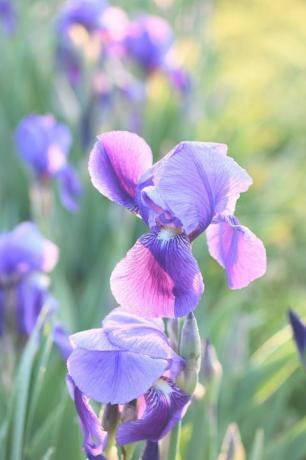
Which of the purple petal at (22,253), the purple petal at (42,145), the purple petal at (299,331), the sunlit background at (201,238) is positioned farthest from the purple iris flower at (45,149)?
the purple petal at (299,331)

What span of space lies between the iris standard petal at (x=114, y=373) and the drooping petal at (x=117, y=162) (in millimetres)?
170

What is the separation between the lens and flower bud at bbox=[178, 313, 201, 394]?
809 mm

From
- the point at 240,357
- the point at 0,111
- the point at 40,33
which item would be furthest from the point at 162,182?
the point at 40,33

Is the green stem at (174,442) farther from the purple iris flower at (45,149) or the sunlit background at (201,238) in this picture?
the purple iris flower at (45,149)

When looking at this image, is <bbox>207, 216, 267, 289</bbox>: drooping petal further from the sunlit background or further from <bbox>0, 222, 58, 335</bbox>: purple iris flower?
<bbox>0, 222, 58, 335</bbox>: purple iris flower

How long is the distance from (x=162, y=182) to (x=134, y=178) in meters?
0.08

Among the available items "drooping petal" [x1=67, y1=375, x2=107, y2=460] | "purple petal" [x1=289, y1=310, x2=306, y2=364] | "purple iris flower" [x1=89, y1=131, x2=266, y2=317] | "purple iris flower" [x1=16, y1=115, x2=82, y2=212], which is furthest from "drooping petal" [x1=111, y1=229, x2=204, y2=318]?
"purple iris flower" [x1=16, y1=115, x2=82, y2=212]

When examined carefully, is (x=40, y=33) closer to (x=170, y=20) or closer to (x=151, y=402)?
(x=170, y=20)

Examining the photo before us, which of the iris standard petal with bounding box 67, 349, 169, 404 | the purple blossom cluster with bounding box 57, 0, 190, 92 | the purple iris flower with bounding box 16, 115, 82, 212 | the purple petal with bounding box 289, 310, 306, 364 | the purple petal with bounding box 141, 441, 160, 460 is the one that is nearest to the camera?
the iris standard petal with bounding box 67, 349, 169, 404

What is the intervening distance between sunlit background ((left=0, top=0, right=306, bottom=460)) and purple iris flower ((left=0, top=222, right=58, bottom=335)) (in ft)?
0.47

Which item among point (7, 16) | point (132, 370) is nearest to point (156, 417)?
point (132, 370)

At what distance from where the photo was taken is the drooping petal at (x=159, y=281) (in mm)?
741

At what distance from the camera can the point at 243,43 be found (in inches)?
235

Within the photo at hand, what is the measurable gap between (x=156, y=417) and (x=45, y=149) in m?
1.14
